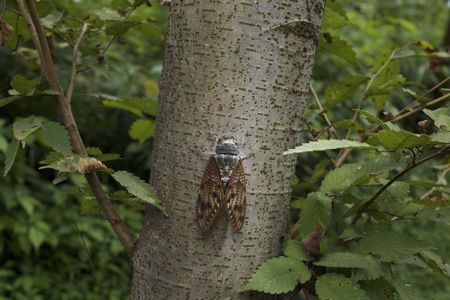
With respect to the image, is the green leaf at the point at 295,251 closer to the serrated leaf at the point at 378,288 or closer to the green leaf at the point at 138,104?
the serrated leaf at the point at 378,288

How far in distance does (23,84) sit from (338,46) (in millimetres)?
660

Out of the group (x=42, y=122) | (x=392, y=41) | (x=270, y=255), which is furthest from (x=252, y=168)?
(x=392, y=41)

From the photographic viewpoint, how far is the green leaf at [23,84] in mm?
898

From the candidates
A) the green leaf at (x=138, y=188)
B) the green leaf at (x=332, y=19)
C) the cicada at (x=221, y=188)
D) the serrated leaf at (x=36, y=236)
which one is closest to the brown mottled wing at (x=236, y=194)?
the cicada at (x=221, y=188)

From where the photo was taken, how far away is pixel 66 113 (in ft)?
3.10

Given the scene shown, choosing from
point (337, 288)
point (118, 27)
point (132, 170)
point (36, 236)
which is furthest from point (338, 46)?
point (132, 170)

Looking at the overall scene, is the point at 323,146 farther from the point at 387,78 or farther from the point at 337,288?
the point at 387,78

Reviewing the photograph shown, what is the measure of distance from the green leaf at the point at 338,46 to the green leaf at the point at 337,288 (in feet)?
1.76

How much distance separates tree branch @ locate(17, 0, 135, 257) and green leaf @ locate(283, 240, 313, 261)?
0.88 ft

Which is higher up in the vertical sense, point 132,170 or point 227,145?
point 227,145

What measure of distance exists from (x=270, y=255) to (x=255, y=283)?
82 mm

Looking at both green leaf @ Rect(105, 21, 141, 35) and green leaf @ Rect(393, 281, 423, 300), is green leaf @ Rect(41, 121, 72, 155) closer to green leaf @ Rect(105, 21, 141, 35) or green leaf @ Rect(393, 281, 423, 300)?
green leaf @ Rect(105, 21, 141, 35)

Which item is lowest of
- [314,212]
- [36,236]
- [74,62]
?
[36,236]

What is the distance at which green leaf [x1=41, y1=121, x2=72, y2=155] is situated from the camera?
88cm
